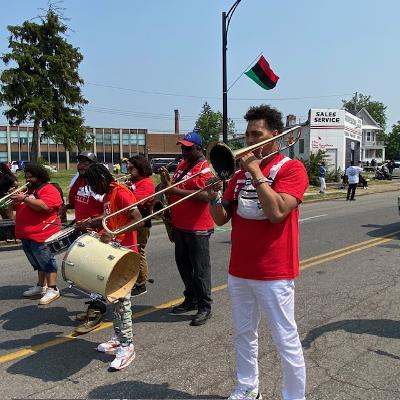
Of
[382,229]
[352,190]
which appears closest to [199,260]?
[382,229]

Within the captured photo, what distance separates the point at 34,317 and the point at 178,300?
1.68m

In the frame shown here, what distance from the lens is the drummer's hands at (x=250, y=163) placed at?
2924mm

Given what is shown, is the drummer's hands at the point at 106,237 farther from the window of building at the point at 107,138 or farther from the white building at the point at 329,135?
the window of building at the point at 107,138

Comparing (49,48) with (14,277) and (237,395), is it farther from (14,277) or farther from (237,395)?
(237,395)

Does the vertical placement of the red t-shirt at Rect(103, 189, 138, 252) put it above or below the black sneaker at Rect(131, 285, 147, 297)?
above

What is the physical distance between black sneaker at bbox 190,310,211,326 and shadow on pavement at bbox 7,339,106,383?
1051 mm

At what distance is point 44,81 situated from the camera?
134ft

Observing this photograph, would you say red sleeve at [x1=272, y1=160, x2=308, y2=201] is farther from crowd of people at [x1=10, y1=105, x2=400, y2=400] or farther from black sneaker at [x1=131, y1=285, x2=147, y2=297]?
black sneaker at [x1=131, y1=285, x2=147, y2=297]

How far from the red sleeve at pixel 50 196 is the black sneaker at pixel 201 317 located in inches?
87.3

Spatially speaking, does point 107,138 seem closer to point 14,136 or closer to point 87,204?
point 14,136

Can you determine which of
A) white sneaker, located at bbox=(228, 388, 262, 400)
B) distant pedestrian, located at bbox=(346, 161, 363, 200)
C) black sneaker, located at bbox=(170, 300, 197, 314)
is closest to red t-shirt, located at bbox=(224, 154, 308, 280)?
white sneaker, located at bbox=(228, 388, 262, 400)

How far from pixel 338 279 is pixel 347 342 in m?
2.44

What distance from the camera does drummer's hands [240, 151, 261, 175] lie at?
2924mm

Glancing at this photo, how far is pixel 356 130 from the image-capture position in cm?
4266
